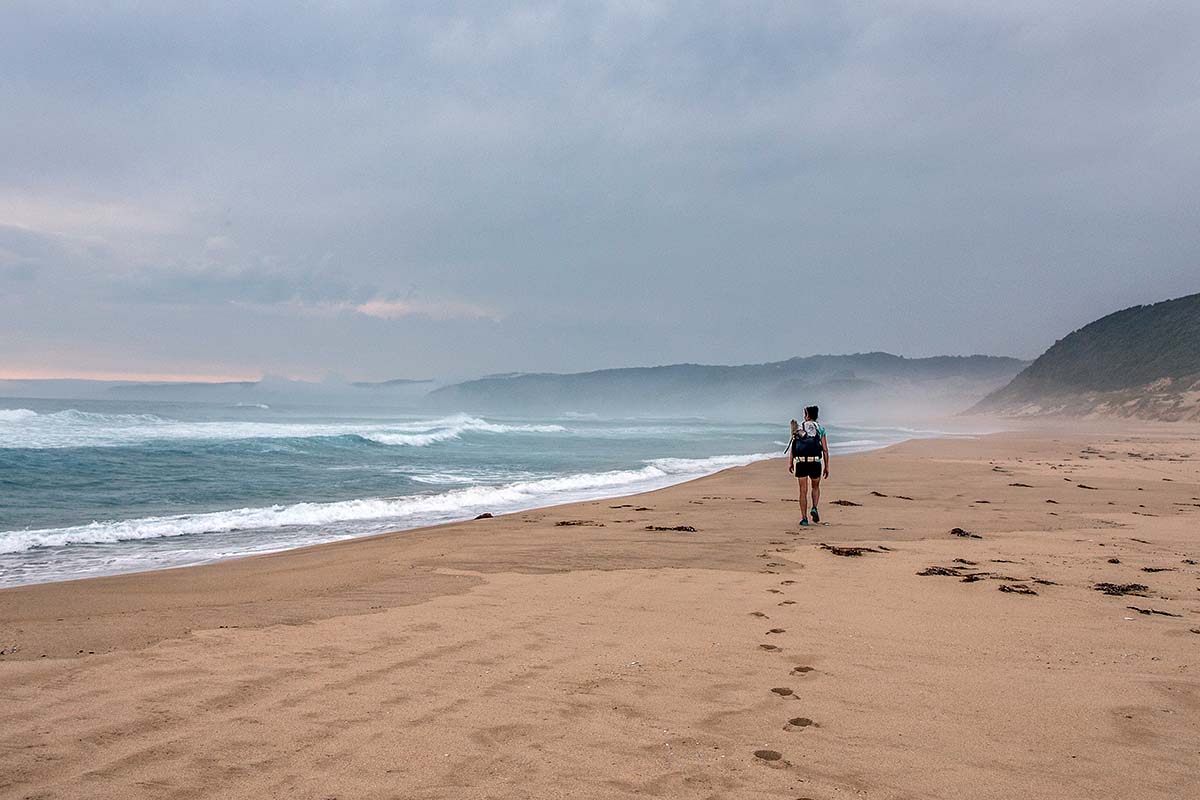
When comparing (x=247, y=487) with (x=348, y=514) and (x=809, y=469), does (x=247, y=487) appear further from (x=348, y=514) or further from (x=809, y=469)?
Answer: (x=809, y=469)

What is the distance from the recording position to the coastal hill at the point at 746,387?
141125 millimetres

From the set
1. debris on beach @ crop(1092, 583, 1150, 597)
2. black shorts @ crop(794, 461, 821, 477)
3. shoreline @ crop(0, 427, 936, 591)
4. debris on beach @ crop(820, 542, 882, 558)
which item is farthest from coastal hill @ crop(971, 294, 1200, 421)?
debris on beach @ crop(1092, 583, 1150, 597)

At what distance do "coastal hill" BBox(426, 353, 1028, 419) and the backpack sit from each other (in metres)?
124

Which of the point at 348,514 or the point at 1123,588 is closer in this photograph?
the point at 1123,588

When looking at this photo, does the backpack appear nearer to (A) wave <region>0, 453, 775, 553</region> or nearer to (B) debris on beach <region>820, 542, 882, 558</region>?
(B) debris on beach <region>820, 542, 882, 558</region>

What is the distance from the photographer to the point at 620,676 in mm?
3838

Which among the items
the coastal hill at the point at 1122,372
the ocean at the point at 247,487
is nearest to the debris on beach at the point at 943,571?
the ocean at the point at 247,487

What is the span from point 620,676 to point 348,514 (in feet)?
32.4

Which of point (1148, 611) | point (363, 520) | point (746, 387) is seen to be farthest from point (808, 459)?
point (746, 387)

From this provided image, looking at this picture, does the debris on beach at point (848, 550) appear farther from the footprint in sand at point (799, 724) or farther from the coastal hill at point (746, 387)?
the coastal hill at point (746, 387)

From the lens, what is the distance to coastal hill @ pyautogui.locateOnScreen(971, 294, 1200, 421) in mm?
52994

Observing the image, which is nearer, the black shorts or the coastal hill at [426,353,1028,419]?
the black shorts

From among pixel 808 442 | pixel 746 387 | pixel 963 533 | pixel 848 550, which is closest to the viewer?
pixel 848 550

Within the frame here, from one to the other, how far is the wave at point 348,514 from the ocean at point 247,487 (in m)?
0.03
